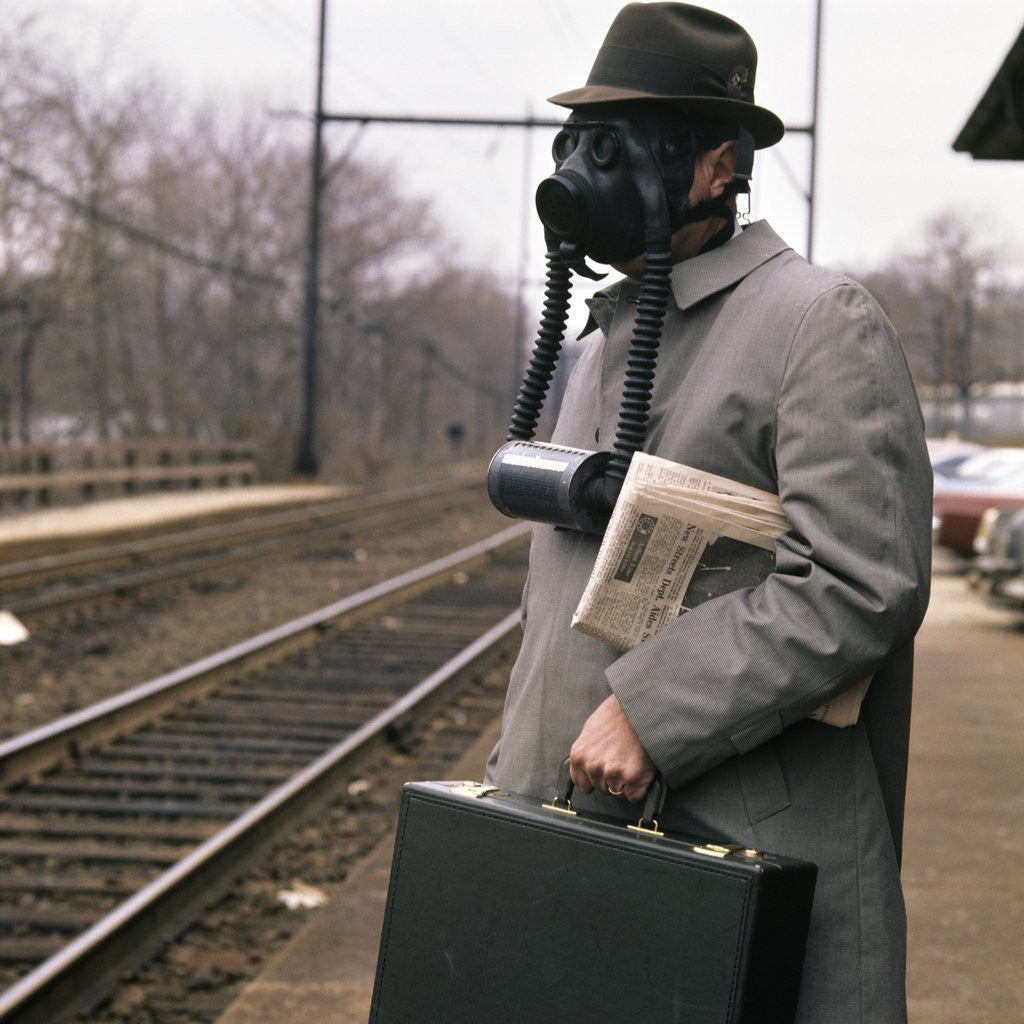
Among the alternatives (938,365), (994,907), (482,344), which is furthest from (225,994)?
(938,365)

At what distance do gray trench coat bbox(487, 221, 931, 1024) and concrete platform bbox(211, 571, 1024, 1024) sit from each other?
2.49m

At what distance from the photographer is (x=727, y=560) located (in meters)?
1.86

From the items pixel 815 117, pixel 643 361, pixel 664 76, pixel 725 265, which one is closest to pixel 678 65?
pixel 664 76

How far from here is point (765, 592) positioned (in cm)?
177

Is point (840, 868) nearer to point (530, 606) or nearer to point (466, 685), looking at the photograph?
point (530, 606)

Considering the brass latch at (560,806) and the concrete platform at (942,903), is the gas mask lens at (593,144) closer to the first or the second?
the brass latch at (560,806)

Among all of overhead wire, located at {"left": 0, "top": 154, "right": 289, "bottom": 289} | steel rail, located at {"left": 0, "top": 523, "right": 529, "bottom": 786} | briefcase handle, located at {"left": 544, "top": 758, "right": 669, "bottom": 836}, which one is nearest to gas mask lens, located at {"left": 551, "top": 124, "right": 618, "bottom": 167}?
briefcase handle, located at {"left": 544, "top": 758, "right": 669, "bottom": 836}

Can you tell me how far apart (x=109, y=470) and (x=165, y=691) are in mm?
15060

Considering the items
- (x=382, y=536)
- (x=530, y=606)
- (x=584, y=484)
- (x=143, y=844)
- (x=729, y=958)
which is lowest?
(x=382, y=536)

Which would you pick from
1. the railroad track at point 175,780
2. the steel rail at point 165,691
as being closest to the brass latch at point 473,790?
the railroad track at point 175,780

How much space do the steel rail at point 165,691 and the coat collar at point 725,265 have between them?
5.41 metres

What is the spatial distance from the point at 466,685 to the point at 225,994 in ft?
17.2

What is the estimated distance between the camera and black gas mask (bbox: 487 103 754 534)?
193 centimetres

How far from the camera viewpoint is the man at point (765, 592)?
1.75 metres
